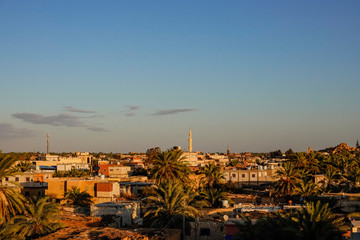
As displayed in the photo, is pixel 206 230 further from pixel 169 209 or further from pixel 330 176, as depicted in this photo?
pixel 330 176

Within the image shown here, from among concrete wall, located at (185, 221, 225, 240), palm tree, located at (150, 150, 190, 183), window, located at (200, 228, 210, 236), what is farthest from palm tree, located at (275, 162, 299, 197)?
window, located at (200, 228, 210, 236)

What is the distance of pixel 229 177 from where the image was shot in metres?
72.6

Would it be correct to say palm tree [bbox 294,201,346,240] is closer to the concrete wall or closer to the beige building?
the concrete wall

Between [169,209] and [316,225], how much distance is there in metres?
15.6

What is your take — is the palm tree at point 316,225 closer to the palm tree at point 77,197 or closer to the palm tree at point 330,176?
the palm tree at point 77,197

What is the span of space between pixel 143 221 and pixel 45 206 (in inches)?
320

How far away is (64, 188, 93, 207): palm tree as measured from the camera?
4503cm

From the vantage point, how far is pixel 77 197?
45375mm

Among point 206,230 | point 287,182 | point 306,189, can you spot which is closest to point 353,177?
point 287,182

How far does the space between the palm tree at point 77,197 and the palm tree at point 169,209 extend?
421 inches

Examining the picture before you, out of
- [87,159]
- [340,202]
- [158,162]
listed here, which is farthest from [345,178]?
[87,159]

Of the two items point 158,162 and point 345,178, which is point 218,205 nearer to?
point 158,162

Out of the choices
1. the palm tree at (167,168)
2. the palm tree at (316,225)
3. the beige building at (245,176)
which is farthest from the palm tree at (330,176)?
the palm tree at (316,225)

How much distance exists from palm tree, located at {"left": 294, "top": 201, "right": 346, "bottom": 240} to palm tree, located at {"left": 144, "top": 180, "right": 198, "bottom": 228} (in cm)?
1305
